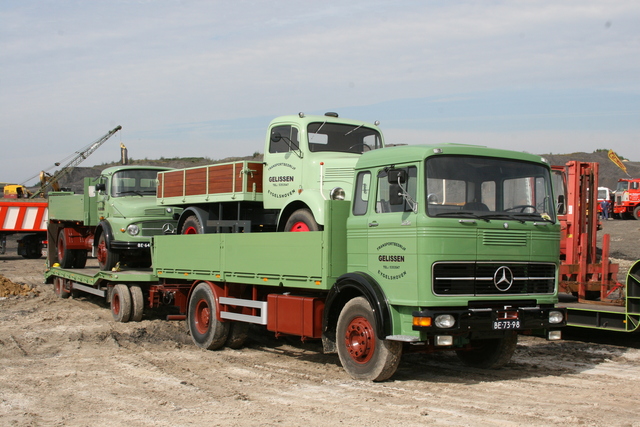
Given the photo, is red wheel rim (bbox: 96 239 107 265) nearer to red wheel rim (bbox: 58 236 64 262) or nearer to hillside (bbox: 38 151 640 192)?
red wheel rim (bbox: 58 236 64 262)

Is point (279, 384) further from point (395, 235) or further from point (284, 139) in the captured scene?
point (284, 139)

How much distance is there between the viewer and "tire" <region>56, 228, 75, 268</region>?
1838cm

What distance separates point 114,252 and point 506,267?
991cm

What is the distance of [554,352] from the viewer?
34.9 feet

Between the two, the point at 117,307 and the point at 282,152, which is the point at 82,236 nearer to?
the point at 117,307

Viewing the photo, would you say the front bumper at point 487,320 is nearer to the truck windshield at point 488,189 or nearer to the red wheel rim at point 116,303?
the truck windshield at point 488,189

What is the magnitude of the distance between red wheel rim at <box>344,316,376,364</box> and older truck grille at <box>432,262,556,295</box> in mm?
1013

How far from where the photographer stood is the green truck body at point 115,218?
15164 mm

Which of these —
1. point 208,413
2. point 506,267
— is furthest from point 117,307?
point 506,267

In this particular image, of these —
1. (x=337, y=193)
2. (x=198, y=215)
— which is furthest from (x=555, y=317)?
(x=198, y=215)

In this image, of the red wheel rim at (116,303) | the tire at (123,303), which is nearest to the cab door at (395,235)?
the tire at (123,303)

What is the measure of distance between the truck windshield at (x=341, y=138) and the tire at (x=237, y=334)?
3012 millimetres

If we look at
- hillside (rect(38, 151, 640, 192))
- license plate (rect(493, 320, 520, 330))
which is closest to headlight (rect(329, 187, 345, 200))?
license plate (rect(493, 320, 520, 330))

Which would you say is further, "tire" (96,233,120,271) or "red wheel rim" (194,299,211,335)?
"tire" (96,233,120,271)
